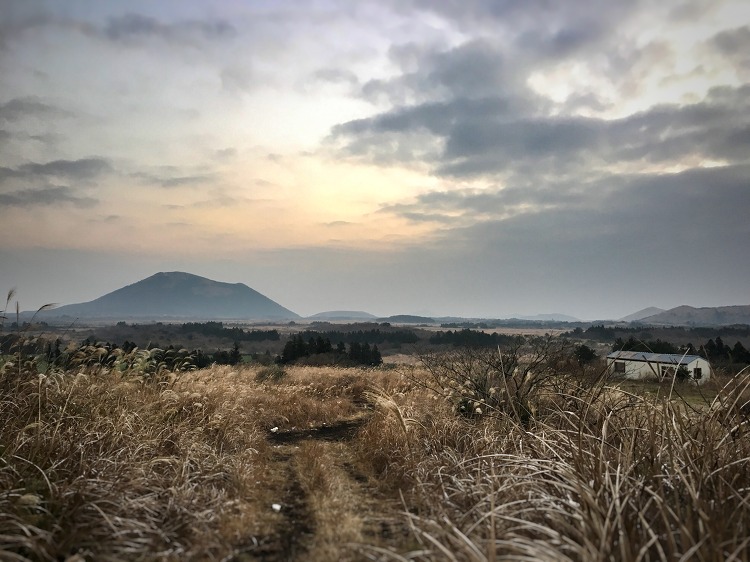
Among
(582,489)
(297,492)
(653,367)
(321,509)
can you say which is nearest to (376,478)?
(297,492)

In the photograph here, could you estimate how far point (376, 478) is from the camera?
21.4ft

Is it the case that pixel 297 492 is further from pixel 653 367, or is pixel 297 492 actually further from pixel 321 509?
pixel 653 367

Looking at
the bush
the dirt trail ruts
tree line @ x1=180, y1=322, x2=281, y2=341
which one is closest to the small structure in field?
the dirt trail ruts

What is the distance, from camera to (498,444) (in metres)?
6.50

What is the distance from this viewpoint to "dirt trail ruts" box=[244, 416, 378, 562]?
3.98 meters

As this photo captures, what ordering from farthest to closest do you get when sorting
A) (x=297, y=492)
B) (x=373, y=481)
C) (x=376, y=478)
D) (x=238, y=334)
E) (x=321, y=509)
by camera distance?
(x=238, y=334), (x=376, y=478), (x=373, y=481), (x=297, y=492), (x=321, y=509)

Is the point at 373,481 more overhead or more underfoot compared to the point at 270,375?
more overhead

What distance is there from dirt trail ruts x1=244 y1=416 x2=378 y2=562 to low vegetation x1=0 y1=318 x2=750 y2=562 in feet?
0.10

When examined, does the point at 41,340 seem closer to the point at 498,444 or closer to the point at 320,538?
the point at 320,538

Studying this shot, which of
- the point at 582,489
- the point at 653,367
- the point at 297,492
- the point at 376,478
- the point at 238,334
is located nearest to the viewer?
the point at 582,489

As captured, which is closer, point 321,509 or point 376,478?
point 321,509

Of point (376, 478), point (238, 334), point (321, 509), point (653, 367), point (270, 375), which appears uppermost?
point (653, 367)

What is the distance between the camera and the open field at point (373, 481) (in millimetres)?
3504

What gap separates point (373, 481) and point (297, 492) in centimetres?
110
